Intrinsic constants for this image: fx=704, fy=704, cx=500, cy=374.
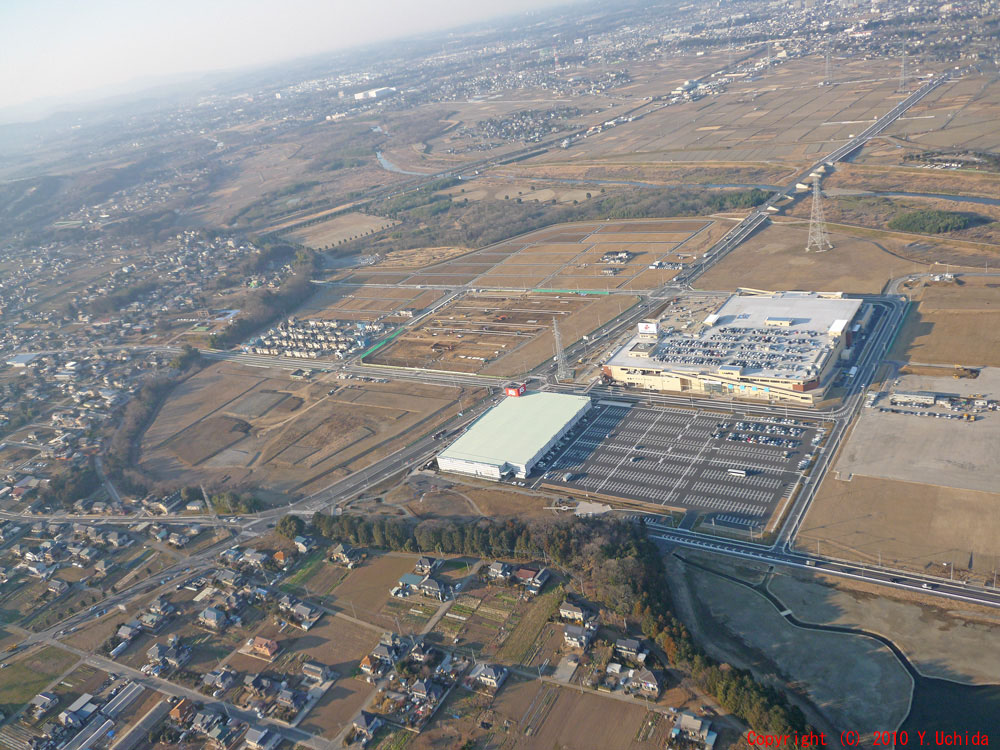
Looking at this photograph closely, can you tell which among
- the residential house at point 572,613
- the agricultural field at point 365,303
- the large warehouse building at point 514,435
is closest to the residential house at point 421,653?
the residential house at point 572,613

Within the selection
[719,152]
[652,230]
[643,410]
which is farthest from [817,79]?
[643,410]

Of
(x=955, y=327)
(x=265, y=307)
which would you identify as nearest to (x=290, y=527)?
(x=265, y=307)

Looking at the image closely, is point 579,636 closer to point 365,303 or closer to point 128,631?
point 128,631

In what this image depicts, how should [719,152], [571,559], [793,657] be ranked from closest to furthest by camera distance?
[793,657]
[571,559]
[719,152]

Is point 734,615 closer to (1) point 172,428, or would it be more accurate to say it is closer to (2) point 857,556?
(2) point 857,556

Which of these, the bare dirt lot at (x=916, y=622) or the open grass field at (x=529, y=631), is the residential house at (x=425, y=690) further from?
the bare dirt lot at (x=916, y=622)

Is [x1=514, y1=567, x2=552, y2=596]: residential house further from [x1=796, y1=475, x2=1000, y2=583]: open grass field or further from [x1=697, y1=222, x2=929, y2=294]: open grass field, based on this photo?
[x1=697, y1=222, x2=929, y2=294]: open grass field
